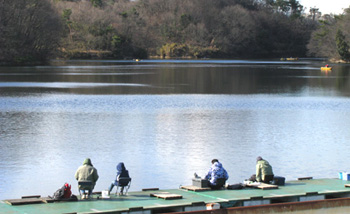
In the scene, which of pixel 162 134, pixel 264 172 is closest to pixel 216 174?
pixel 264 172

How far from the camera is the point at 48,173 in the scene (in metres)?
20.2

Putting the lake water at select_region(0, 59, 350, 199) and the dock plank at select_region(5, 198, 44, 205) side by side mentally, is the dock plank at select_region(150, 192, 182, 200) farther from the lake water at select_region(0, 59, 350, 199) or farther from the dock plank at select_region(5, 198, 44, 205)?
the lake water at select_region(0, 59, 350, 199)

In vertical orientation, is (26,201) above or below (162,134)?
below

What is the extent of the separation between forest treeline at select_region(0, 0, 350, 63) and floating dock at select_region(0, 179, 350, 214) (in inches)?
4363

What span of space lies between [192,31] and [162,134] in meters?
143

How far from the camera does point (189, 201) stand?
14461 millimetres

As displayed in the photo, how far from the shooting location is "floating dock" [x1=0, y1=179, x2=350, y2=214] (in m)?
13.7

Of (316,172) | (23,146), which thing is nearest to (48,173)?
(23,146)

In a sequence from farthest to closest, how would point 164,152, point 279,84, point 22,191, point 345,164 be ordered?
point 279,84 → point 164,152 → point 345,164 → point 22,191

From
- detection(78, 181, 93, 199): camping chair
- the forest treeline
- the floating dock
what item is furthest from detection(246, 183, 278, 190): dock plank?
the forest treeline

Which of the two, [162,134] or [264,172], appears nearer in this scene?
[264,172]

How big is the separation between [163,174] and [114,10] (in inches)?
6292

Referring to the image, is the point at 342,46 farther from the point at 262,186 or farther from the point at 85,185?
the point at 85,185

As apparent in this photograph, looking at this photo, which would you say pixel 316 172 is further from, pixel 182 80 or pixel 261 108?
pixel 182 80
